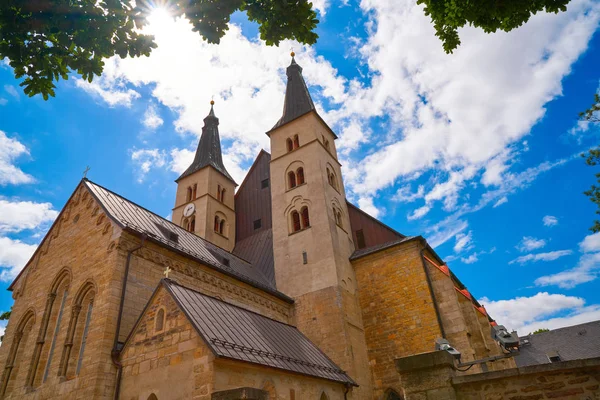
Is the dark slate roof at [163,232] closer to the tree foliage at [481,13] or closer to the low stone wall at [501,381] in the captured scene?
the low stone wall at [501,381]

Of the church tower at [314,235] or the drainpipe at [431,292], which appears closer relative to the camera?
the drainpipe at [431,292]

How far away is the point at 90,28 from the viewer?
6.10 m

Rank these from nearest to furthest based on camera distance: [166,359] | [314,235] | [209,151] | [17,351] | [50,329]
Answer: [166,359] < [50,329] < [17,351] < [314,235] < [209,151]

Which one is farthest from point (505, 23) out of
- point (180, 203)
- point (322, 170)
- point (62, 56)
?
point (180, 203)

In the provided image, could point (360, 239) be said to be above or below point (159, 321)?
above

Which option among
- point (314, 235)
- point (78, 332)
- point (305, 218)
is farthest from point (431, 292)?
point (78, 332)

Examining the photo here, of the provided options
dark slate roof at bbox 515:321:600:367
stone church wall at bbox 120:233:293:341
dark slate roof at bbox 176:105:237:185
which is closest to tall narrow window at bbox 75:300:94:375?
stone church wall at bbox 120:233:293:341

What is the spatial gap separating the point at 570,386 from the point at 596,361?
1.81 feet

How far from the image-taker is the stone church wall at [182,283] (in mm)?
12695

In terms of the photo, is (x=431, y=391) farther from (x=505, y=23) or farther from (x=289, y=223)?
(x=289, y=223)

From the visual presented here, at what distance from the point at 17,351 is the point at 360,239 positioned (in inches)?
665

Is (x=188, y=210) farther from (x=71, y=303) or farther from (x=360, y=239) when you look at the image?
(x=71, y=303)

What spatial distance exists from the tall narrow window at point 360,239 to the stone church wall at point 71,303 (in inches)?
546

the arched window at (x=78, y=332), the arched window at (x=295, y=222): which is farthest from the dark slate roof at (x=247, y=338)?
the arched window at (x=295, y=222)
